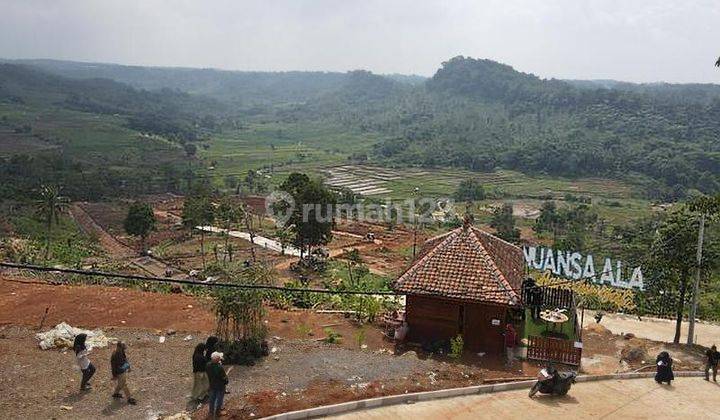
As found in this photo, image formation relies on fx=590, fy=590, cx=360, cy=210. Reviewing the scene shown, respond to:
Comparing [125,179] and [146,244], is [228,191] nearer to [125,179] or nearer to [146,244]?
[125,179]

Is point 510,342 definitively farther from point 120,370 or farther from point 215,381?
point 120,370

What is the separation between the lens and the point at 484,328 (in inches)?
611

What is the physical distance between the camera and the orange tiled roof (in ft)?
49.9

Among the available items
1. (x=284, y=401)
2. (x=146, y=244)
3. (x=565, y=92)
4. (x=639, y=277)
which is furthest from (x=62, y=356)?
(x=565, y=92)

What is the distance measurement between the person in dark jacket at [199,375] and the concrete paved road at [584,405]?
2736 mm

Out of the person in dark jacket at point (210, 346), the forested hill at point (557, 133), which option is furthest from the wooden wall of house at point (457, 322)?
the forested hill at point (557, 133)

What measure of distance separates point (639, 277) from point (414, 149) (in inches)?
4114

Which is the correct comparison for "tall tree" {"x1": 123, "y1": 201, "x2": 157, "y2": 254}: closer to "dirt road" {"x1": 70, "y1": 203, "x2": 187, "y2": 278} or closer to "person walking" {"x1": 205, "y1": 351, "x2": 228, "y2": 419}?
"dirt road" {"x1": 70, "y1": 203, "x2": 187, "y2": 278}

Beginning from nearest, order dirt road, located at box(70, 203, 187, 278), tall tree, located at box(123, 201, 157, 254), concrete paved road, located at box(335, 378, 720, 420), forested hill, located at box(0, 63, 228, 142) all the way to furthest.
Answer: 1. concrete paved road, located at box(335, 378, 720, 420)
2. dirt road, located at box(70, 203, 187, 278)
3. tall tree, located at box(123, 201, 157, 254)
4. forested hill, located at box(0, 63, 228, 142)

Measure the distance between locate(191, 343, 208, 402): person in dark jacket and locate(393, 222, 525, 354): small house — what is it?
598cm

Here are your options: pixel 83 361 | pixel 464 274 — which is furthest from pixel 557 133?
pixel 83 361

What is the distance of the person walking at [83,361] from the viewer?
11125 mm

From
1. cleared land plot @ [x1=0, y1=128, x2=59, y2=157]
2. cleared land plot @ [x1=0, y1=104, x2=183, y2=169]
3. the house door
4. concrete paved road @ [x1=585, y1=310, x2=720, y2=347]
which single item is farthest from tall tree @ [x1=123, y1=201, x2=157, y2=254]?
cleared land plot @ [x1=0, y1=128, x2=59, y2=157]

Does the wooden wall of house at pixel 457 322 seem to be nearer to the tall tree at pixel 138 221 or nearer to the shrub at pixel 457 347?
the shrub at pixel 457 347
